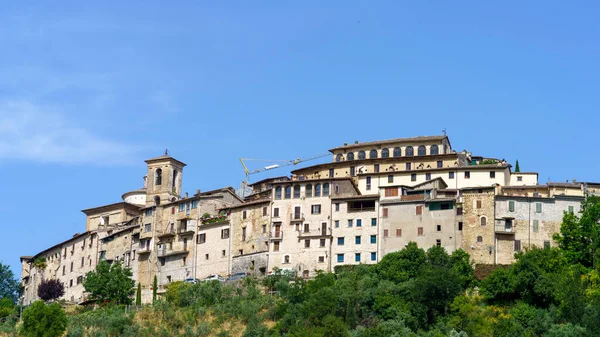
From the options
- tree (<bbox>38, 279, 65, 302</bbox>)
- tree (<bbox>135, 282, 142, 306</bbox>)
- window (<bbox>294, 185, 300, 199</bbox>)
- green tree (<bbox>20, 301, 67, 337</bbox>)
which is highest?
window (<bbox>294, 185, 300, 199</bbox>)

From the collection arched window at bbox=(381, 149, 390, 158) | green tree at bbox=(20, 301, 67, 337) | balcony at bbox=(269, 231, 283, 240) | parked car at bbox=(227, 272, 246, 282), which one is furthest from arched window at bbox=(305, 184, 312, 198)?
green tree at bbox=(20, 301, 67, 337)

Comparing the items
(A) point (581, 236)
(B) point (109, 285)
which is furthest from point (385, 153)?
(B) point (109, 285)

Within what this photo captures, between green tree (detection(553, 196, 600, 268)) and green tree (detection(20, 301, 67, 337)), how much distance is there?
126 ft

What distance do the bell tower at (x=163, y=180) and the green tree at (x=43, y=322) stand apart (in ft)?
87.1

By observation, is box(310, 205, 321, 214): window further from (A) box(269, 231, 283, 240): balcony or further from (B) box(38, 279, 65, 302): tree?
(B) box(38, 279, 65, 302): tree

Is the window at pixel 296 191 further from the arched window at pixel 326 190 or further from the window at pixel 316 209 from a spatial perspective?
the arched window at pixel 326 190

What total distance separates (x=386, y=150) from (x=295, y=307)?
30.7 m

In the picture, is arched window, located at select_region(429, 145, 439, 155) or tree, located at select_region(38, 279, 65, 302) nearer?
arched window, located at select_region(429, 145, 439, 155)

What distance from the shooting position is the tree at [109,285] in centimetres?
9712

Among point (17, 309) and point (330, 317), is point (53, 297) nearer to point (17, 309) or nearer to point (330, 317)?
point (17, 309)

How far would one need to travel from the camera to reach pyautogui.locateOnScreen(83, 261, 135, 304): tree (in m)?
97.1

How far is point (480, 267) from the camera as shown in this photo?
88.4 meters

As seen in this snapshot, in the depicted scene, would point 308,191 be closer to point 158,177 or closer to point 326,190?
point 326,190

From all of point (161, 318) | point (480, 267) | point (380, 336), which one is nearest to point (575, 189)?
point (480, 267)
